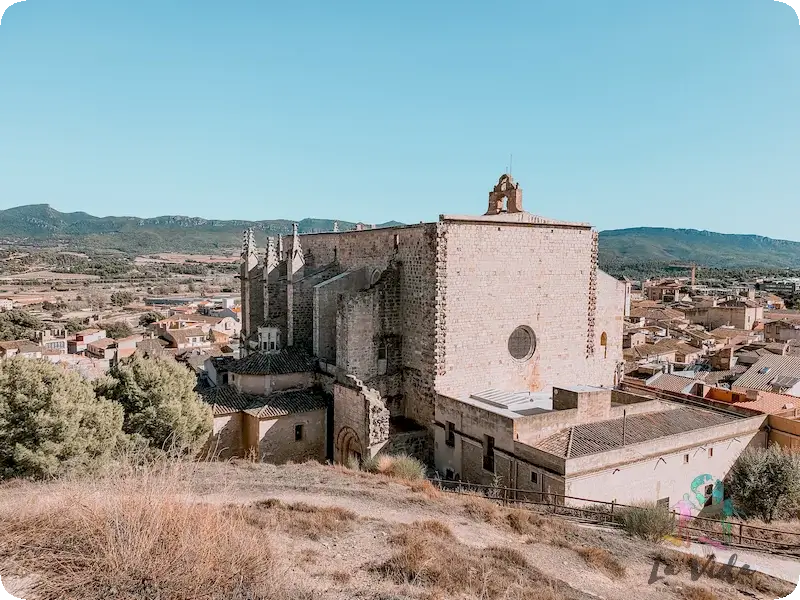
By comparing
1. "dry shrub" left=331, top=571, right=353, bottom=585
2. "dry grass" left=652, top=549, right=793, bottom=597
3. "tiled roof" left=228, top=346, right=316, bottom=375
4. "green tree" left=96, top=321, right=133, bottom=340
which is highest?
"tiled roof" left=228, top=346, right=316, bottom=375

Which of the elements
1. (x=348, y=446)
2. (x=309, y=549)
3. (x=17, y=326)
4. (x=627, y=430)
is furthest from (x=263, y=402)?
(x=17, y=326)

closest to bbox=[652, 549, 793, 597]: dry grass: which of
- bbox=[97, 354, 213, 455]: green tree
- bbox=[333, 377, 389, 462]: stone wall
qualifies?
bbox=[333, 377, 389, 462]: stone wall

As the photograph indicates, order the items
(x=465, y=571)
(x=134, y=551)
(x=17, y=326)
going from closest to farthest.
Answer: (x=134, y=551)
(x=465, y=571)
(x=17, y=326)

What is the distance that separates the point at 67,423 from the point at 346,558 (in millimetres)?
8545

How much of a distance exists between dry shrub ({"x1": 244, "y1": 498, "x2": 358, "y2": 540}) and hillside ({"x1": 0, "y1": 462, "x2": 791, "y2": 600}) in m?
0.03

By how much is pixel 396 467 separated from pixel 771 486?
31.6 feet

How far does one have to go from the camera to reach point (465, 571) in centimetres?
824

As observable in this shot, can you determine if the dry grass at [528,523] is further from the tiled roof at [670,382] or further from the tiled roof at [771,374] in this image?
the tiled roof at [771,374]

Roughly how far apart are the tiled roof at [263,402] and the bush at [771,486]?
12157 mm

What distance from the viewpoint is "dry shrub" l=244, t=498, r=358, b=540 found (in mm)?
9695

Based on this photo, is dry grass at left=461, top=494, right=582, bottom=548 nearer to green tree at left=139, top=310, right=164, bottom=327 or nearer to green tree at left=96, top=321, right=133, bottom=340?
green tree at left=96, top=321, right=133, bottom=340

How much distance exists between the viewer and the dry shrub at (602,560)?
958cm

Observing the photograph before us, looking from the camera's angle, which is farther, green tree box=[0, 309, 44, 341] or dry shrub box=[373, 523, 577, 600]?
green tree box=[0, 309, 44, 341]

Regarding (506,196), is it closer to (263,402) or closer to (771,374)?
(263,402)
